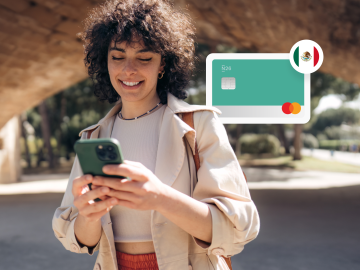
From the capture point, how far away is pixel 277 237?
5.36 metres

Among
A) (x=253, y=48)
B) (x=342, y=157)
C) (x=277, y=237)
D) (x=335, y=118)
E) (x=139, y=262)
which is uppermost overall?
(x=253, y=48)

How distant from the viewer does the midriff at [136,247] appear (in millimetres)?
1389

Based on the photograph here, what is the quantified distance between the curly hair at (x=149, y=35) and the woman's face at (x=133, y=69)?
0.10ft

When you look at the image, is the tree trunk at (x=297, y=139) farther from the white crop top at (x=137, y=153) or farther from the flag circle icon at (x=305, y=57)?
the white crop top at (x=137, y=153)

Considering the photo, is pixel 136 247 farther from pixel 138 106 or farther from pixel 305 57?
pixel 305 57

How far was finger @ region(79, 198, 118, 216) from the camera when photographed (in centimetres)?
101

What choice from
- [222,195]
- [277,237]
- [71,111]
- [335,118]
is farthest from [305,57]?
[335,118]

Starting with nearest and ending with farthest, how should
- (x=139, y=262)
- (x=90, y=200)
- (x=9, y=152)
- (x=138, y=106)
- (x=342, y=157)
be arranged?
(x=90, y=200)
(x=139, y=262)
(x=138, y=106)
(x=9, y=152)
(x=342, y=157)

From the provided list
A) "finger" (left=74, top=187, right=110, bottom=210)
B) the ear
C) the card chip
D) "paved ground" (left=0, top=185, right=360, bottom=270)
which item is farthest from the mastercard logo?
"paved ground" (left=0, top=185, right=360, bottom=270)

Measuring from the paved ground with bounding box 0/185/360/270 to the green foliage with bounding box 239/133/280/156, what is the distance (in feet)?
50.1

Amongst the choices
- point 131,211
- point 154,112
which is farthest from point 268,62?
point 131,211

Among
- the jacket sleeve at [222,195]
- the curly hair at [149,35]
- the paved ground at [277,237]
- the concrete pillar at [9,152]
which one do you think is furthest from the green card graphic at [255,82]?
the concrete pillar at [9,152]

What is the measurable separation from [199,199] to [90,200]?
0.41 metres

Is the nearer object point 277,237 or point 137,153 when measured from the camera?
point 137,153
